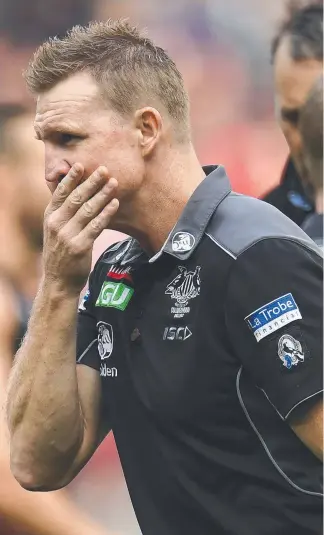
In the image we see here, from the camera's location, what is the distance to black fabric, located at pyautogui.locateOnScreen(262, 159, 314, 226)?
3.13m

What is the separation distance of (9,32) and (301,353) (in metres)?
2.42

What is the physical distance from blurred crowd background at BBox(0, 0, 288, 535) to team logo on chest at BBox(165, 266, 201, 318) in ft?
5.25

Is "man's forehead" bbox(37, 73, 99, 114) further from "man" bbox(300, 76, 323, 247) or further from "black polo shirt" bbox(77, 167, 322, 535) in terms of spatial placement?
"man" bbox(300, 76, 323, 247)

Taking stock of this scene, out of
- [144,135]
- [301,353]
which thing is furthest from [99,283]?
[301,353]

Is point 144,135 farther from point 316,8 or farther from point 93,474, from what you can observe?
point 93,474

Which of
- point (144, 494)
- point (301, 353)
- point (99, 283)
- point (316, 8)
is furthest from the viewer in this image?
point (316, 8)

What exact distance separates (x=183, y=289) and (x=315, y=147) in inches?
28.8

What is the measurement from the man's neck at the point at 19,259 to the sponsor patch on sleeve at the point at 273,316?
2124 millimetres

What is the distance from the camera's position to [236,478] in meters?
1.83

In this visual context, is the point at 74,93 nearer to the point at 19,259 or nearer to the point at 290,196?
the point at 290,196

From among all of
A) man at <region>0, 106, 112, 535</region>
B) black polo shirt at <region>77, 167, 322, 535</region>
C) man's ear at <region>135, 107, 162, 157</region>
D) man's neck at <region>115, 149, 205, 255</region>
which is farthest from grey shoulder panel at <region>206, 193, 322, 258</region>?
man at <region>0, 106, 112, 535</region>

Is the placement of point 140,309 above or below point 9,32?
below

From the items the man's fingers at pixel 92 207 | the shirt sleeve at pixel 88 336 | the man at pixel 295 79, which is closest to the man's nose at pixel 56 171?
the man's fingers at pixel 92 207

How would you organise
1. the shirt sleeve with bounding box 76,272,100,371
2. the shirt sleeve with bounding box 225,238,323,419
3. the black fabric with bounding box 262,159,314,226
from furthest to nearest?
1. the black fabric with bounding box 262,159,314,226
2. the shirt sleeve with bounding box 76,272,100,371
3. the shirt sleeve with bounding box 225,238,323,419
